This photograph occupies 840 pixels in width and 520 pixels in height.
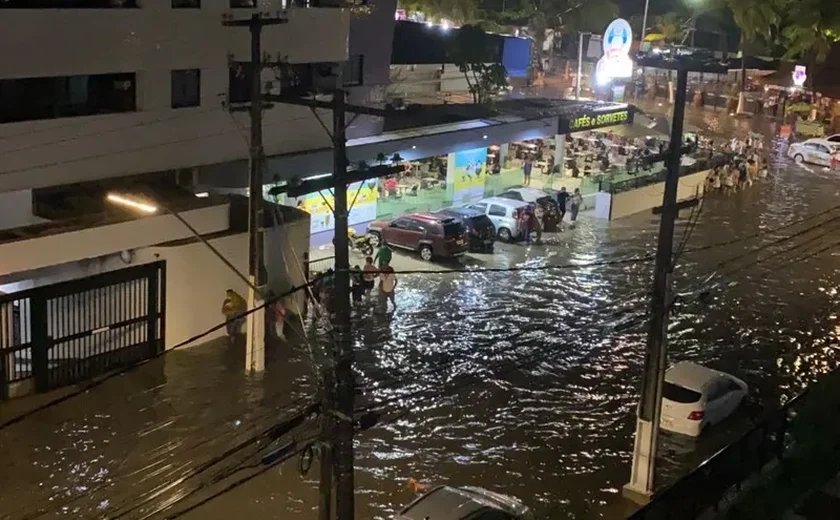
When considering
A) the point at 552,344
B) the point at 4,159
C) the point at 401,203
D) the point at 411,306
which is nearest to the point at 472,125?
the point at 401,203

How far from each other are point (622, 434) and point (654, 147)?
98.0ft

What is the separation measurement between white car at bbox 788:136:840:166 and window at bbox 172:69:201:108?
38.4m

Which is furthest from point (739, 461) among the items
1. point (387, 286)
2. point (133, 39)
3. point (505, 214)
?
point (505, 214)

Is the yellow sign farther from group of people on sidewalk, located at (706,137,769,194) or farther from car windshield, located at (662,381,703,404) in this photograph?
car windshield, located at (662,381,703,404)

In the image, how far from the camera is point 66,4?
22.8m

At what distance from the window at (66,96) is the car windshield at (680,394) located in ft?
46.3

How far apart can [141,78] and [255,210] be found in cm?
579

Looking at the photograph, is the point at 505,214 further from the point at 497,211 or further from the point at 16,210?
the point at 16,210

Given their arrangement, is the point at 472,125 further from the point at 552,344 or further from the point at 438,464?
the point at 438,464

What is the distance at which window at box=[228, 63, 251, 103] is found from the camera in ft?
88.9

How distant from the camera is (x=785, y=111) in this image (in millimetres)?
70500

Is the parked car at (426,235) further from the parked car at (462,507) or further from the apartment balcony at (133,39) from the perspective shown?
the parked car at (462,507)

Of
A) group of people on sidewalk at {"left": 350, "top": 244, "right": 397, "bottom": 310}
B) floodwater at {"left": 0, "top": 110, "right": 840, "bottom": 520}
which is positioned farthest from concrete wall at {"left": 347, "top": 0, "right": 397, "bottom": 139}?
floodwater at {"left": 0, "top": 110, "right": 840, "bottom": 520}

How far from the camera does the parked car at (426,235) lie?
102ft
